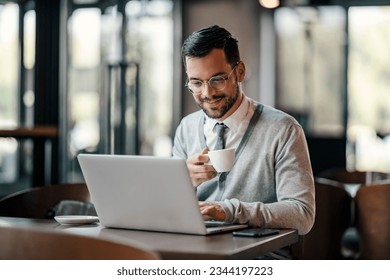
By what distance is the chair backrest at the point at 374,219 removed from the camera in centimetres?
295

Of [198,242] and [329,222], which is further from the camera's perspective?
[329,222]

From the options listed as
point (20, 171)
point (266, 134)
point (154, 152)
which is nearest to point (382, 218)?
point (266, 134)

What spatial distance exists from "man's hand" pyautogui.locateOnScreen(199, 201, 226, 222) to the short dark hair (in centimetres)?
51

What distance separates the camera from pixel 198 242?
1713 mm

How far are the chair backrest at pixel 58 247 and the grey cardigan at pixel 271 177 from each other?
0.79 metres

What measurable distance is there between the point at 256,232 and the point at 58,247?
664mm

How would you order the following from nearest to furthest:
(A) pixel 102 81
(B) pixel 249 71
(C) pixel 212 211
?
(C) pixel 212 211, (A) pixel 102 81, (B) pixel 249 71

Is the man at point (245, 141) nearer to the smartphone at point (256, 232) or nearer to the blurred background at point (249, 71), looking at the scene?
the smartphone at point (256, 232)

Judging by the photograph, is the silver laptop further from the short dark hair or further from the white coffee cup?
the short dark hair

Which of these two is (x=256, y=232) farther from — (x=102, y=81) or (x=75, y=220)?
(x=102, y=81)

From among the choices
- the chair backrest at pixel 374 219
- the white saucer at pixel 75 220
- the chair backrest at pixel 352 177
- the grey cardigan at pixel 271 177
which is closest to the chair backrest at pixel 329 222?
the chair backrest at pixel 374 219

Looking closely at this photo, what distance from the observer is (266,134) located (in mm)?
2291

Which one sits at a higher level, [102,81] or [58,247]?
[102,81]

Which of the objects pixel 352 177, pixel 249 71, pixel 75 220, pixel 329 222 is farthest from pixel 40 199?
pixel 249 71
